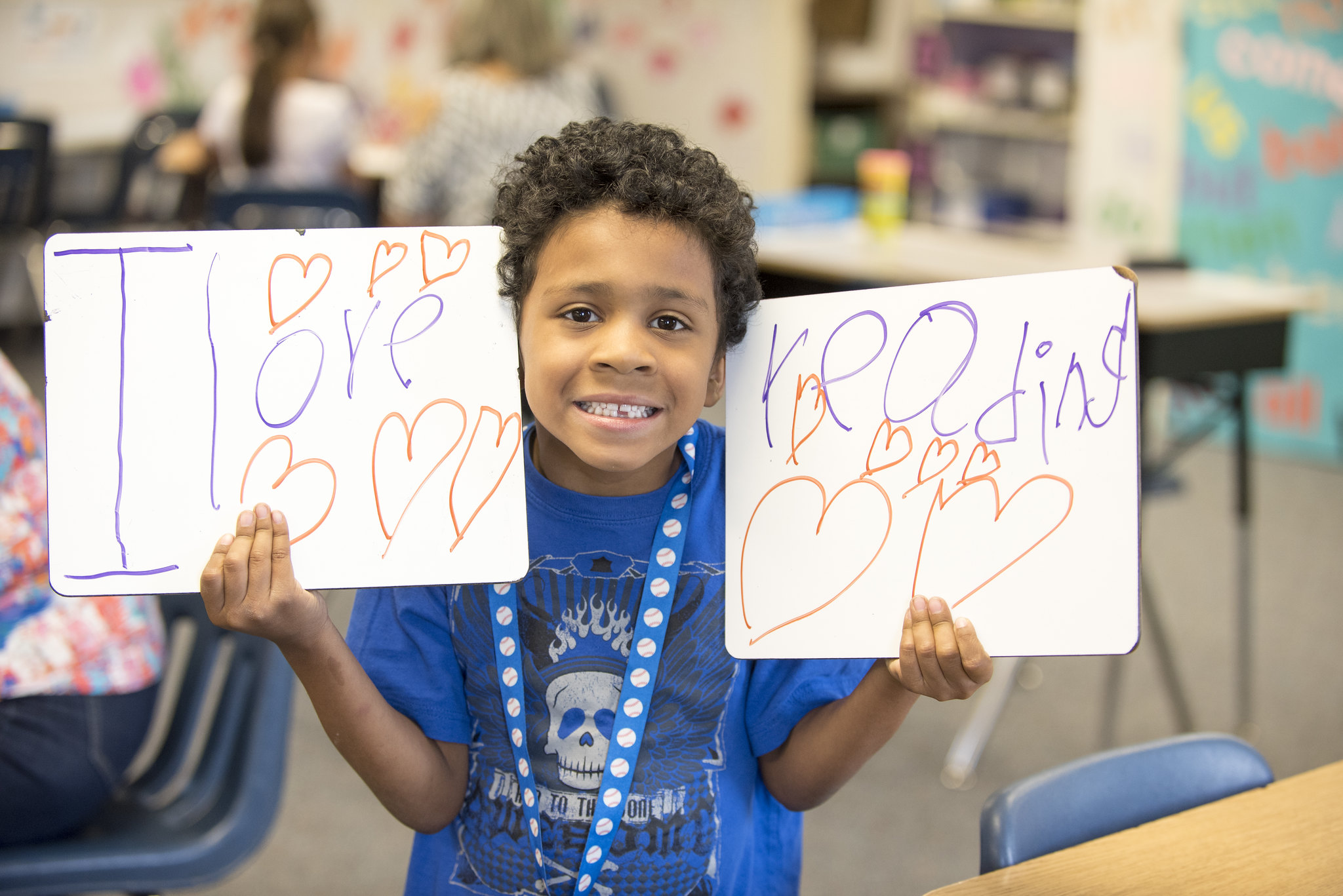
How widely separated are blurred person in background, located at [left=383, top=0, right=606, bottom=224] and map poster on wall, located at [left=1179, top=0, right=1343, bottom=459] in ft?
7.32

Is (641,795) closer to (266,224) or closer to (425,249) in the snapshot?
(425,249)

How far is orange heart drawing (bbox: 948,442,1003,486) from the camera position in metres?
0.85

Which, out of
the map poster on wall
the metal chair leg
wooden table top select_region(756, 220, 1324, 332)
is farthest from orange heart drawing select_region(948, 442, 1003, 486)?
the map poster on wall

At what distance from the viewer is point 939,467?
856 millimetres

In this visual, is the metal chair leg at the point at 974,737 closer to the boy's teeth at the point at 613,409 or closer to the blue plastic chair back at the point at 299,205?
the boy's teeth at the point at 613,409

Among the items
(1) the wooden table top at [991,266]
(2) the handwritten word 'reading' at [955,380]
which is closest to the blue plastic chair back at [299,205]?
(1) the wooden table top at [991,266]

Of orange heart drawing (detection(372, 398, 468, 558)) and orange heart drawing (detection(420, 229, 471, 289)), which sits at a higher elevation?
orange heart drawing (detection(420, 229, 471, 289))

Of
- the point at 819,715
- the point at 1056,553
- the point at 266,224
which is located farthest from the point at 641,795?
the point at 266,224

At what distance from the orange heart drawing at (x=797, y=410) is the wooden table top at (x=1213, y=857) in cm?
33

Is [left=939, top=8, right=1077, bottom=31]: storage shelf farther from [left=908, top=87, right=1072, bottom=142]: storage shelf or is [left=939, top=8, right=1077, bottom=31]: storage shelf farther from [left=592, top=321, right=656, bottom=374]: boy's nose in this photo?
[left=592, top=321, right=656, bottom=374]: boy's nose

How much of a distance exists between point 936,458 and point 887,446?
0.12 feet

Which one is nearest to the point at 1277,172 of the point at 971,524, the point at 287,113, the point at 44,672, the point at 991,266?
the point at 991,266

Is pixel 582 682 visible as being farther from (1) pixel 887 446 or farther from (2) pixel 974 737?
(2) pixel 974 737

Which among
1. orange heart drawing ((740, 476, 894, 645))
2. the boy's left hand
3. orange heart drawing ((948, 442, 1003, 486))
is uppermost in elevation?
orange heart drawing ((948, 442, 1003, 486))
